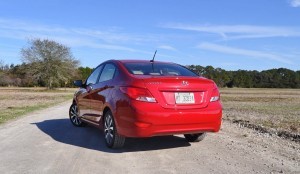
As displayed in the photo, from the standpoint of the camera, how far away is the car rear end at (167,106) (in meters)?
6.26

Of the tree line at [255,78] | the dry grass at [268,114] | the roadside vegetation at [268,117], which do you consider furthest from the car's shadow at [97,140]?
the tree line at [255,78]

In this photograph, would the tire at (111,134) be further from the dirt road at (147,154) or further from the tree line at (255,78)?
the tree line at (255,78)

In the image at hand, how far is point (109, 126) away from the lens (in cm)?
710

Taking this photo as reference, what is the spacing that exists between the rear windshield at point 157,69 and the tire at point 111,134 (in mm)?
953

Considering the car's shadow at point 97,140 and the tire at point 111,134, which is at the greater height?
the tire at point 111,134

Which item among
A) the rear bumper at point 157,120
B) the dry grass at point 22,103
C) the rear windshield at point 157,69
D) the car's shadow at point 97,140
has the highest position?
the rear windshield at point 157,69

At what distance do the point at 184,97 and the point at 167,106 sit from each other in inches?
14.4

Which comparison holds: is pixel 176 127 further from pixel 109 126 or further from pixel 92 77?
pixel 92 77

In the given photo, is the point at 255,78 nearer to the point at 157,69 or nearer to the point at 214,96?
the point at 157,69

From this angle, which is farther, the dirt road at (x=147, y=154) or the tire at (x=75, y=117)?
the tire at (x=75, y=117)

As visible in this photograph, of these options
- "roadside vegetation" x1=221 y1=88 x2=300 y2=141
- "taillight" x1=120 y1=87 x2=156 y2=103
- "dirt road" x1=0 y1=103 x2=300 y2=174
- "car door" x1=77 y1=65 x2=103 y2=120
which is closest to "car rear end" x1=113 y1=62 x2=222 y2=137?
"taillight" x1=120 y1=87 x2=156 y2=103

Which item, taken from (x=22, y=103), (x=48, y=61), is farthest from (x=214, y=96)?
(x=48, y=61)

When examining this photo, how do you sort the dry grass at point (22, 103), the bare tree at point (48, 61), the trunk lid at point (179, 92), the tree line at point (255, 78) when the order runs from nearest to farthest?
the trunk lid at point (179, 92)
the dry grass at point (22, 103)
the bare tree at point (48, 61)
the tree line at point (255, 78)

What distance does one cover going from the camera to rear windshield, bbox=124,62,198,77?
7.08 metres
